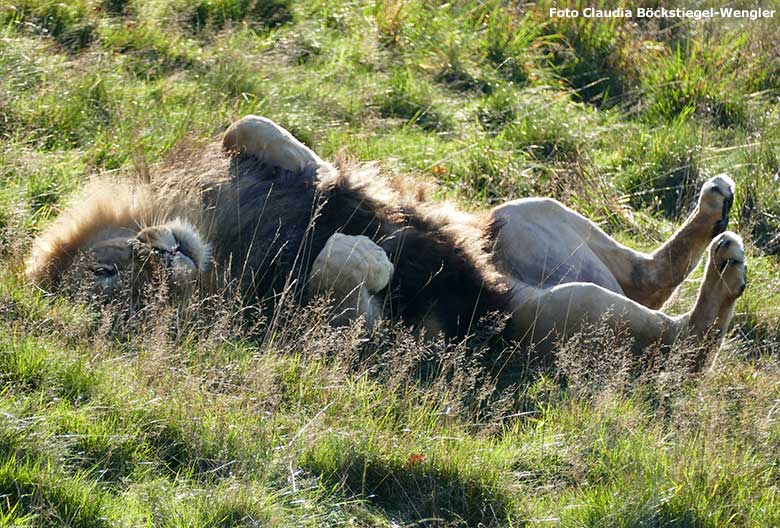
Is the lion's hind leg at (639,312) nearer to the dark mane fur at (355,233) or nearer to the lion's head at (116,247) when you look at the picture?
the dark mane fur at (355,233)

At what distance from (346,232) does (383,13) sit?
4002 millimetres

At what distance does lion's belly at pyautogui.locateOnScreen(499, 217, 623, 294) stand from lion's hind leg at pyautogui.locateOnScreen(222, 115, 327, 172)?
1.04 meters

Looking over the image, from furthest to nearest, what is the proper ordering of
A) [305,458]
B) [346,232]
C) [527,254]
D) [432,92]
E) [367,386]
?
[432,92], [527,254], [346,232], [367,386], [305,458]

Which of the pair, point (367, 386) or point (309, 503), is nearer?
point (309, 503)

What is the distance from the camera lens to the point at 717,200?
5.89 m

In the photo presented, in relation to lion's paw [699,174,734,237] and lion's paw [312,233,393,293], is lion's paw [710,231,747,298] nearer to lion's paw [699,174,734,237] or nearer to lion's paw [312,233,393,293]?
lion's paw [699,174,734,237]

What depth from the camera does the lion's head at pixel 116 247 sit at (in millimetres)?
4816

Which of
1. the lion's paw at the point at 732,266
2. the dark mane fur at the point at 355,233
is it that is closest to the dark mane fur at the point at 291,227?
the dark mane fur at the point at 355,233

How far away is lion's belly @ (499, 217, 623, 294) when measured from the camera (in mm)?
5691

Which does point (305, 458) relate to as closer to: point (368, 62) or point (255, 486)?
point (255, 486)

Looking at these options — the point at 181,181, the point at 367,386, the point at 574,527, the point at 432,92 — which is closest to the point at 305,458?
the point at 367,386

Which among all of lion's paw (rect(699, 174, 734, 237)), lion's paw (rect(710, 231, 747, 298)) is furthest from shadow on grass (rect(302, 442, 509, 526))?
lion's paw (rect(699, 174, 734, 237))

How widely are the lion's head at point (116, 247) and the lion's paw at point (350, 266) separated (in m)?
0.54

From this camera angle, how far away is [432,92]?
8180 mm
